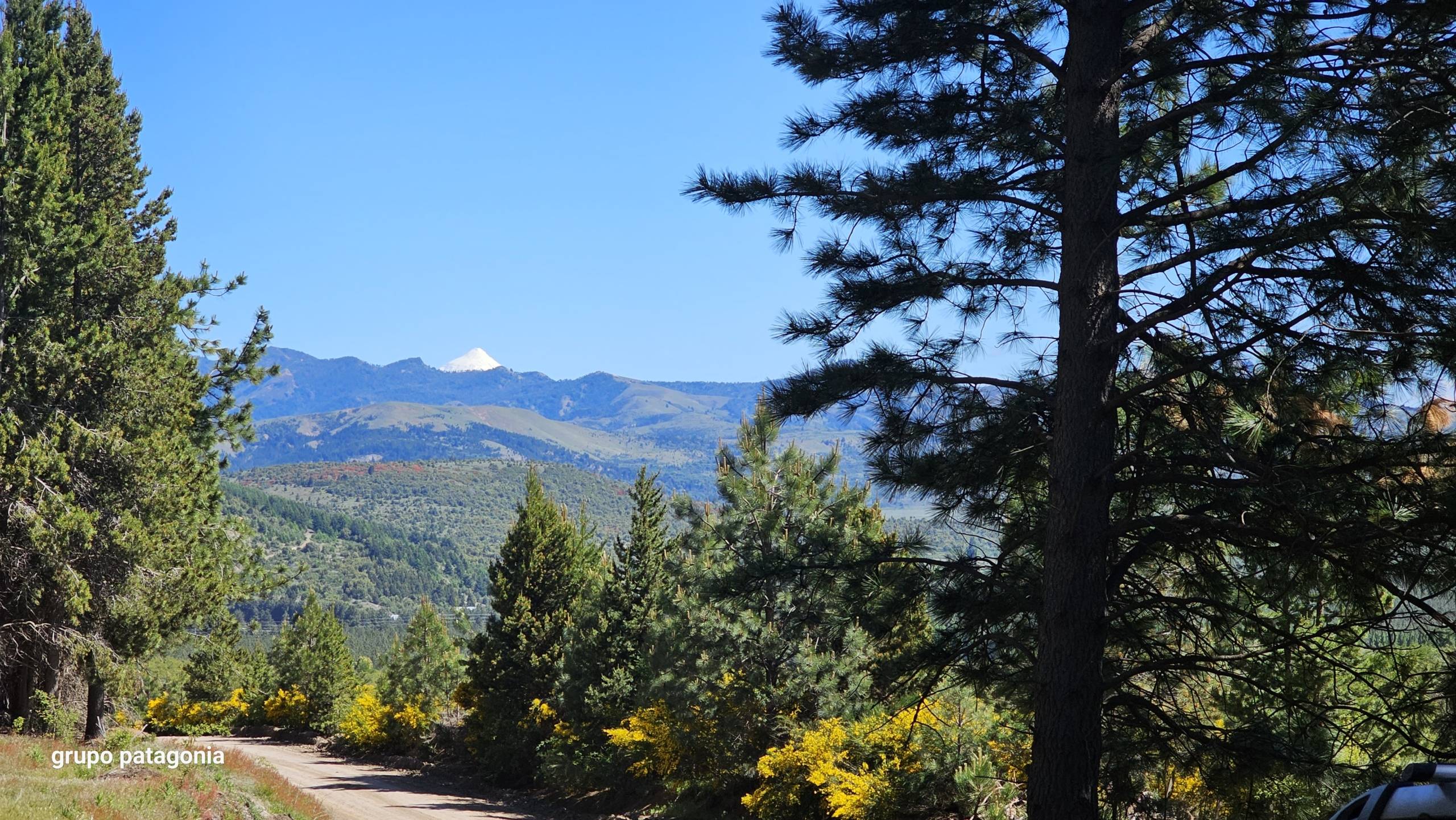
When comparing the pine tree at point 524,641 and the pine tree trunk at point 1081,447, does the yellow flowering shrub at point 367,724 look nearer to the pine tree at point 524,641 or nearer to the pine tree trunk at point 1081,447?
the pine tree at point 524,641

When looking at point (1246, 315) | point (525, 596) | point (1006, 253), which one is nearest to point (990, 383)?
point (1006, 253)

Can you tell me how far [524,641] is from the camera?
89.5ft

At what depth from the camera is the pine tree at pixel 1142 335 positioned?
4848 millimetres

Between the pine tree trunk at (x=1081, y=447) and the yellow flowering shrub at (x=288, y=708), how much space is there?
44.2 metres

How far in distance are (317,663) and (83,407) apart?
2864 centimetres

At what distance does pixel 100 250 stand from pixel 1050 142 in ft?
57.6

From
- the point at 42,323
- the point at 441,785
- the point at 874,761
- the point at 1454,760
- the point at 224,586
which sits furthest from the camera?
the point at 441,785

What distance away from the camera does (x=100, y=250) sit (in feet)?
58.2

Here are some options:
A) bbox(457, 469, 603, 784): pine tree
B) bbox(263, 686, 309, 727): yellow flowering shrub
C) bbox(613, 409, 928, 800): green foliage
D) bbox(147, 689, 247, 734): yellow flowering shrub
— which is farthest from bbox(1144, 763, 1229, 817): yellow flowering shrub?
bbox(147, 689, 247, 734): yellow flowering shrub

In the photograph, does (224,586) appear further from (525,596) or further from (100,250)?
(525,596)

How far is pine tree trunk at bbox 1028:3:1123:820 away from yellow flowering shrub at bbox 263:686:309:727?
44154 mm

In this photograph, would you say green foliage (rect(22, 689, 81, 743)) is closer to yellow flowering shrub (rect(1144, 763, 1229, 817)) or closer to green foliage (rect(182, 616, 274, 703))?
yellow flowering shrub (rect(1144, 763, 1229, 817))

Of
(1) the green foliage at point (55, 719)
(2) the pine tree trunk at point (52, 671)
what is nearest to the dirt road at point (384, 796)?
(1) the green foliage at point (55, 719)

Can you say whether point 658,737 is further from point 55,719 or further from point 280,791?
point 55,719
